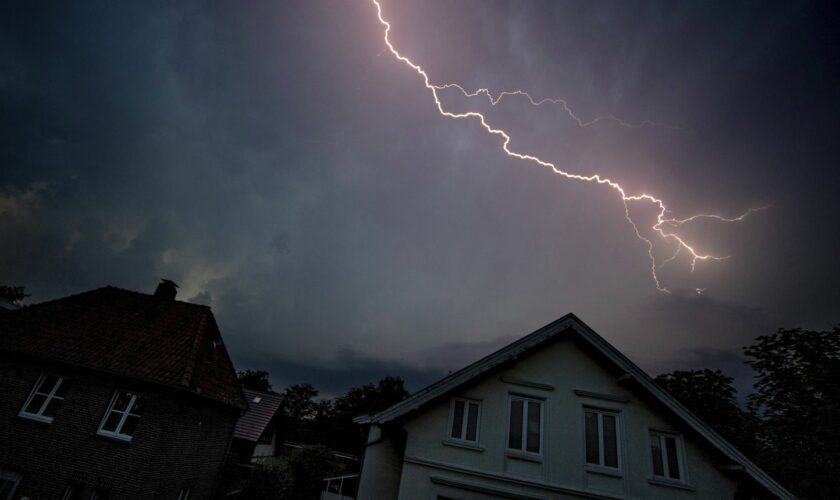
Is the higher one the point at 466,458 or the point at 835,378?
the point at 835,378

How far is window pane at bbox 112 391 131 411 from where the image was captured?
14.7 meters

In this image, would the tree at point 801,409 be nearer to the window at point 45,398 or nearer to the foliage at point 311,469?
the foliage at point 311,469

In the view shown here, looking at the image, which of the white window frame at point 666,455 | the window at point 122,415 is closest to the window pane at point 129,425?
the window at point 122,415

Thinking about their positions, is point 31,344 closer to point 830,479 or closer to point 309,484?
point 309,484

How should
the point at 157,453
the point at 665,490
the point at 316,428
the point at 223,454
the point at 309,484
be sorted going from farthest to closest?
the point at 316,428, the point at 309,484, the point at 223,454, the point at 157,453, the point at 665,490

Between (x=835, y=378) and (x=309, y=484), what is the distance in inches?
1440

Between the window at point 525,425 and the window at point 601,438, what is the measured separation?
1452mm

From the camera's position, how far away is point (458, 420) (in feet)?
35.2

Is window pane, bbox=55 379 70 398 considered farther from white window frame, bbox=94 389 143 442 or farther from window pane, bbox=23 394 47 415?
white window frame, bbox=94 389 143 442

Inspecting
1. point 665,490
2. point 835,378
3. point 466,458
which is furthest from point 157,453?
point 835,378

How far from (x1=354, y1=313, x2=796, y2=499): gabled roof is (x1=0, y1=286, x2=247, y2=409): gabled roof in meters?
11.0

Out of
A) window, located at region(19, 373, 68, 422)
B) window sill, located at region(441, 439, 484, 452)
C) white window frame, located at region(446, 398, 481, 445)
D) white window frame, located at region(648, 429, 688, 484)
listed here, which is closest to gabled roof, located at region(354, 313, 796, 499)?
white window frame, located at region(446, 398, 481, 445)

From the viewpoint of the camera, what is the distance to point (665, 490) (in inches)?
391

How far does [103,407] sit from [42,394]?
2.92m
